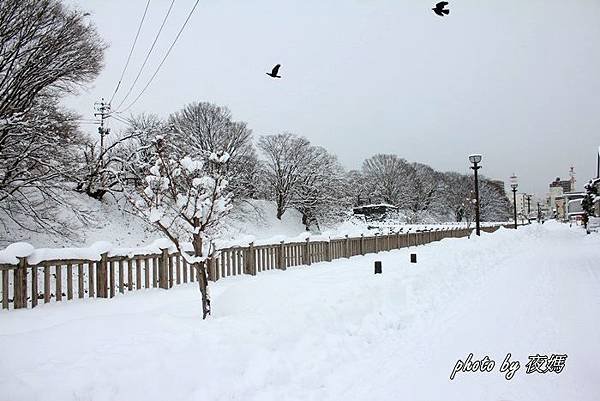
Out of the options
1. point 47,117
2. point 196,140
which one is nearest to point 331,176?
point 196,140

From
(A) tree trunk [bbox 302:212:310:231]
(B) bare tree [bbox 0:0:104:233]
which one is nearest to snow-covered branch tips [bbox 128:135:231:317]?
(B) bare tree [bbox 0:0:104:233]

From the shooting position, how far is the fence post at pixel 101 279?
353 inches

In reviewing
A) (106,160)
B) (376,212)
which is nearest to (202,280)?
(106,160)

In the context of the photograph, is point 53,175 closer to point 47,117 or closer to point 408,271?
point 47,117

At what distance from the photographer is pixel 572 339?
6258 mm

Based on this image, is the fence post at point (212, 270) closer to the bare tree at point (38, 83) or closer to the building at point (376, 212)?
the bare tree at point (38, 83)

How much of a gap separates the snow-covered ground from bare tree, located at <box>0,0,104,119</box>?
1462 centimetres

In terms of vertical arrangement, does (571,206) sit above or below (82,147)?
below

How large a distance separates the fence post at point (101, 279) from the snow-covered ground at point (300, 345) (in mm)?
348

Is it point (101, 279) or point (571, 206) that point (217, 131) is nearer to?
point (101, 279)

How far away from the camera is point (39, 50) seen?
19078 millimetres

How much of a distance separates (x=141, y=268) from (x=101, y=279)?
15.6 ft

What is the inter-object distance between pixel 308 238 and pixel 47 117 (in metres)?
13.2

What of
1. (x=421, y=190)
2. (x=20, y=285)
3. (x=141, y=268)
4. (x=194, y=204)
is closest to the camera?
(x=194, y=204)
